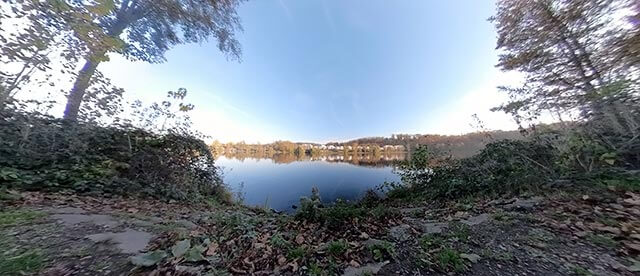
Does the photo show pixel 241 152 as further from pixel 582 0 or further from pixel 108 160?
pixel 582 0

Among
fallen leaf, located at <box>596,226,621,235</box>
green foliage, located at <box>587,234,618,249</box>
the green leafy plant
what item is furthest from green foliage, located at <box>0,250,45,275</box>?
fallen leaf, located at <box>596,226,621,235</box>

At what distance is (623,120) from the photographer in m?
3.97

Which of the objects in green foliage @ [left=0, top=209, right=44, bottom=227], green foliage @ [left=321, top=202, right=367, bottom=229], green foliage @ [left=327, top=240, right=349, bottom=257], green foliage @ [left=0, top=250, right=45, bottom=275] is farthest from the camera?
green foliage @ [left=321, top=202, right=367, bottom=229]

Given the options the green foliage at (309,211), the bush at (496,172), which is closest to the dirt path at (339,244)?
the green foliage at (309,211)

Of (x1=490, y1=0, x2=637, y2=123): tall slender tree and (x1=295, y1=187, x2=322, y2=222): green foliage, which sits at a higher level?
(x1=490, y1=0, x2=637, y2=123): tall slender tree

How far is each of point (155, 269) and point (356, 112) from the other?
638 inches

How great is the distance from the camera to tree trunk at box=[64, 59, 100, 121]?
5.55 meters

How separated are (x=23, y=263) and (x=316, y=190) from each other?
7.94ft

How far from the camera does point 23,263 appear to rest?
1.66 metres

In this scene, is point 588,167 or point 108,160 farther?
point 108,160

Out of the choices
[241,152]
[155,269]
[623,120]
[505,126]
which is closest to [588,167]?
[623,120]

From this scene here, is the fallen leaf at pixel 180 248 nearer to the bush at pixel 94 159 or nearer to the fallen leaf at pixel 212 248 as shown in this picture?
the fallen leaf at pixel 212 248

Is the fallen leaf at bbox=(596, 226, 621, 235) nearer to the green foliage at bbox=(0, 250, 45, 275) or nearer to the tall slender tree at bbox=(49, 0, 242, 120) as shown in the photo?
the green foliage at bbox=(0, 250, 45, 275)

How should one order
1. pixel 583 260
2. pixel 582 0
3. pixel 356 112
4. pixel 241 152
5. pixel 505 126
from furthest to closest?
pixel 241 152, pixel 356 112, pixel 505 126, pixel 582 0, pixel 583 260
